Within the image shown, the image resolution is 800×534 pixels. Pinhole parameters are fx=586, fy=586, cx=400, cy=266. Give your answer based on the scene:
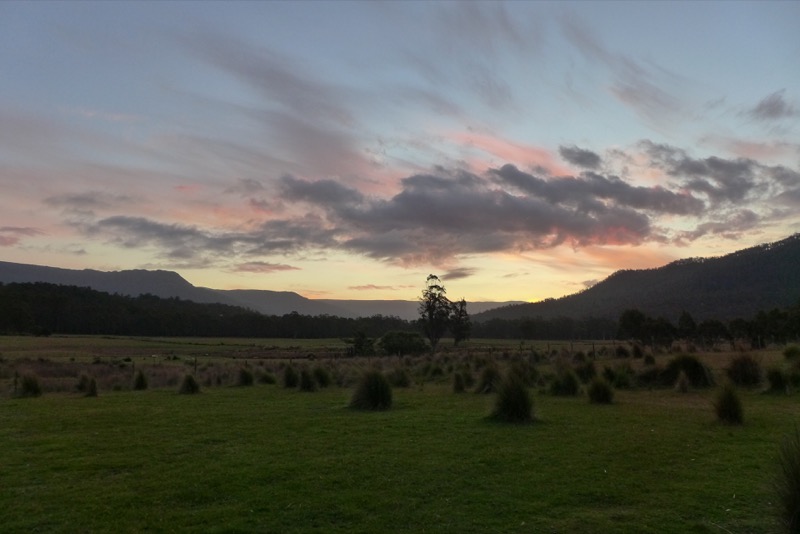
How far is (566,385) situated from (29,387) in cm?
1781

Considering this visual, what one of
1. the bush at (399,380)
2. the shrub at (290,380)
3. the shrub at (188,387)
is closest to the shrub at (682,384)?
the bush at (399,380)

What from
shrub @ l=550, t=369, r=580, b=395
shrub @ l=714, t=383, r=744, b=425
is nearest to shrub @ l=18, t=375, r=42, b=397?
shrub @ l=550, t=369, r=580, b=395

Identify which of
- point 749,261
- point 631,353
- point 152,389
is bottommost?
point 152,389

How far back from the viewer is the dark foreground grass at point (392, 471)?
621 cm

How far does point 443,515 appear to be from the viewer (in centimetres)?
633

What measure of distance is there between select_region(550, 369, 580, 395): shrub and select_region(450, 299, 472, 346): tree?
5335 centimetres

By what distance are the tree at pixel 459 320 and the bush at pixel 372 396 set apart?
56722 millimetres

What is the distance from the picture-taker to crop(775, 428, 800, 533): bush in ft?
17.0

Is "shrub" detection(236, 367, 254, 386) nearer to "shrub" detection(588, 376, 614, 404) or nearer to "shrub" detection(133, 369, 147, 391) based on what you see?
"shrub" detection(133, 369, 147, 391)

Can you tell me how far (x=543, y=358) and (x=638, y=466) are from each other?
81.2 ft

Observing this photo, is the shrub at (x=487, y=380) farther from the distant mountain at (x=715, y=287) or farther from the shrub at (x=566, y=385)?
the distant mountain at (x=715, y=287)

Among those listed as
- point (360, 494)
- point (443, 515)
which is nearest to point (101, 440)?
point (360, 494)

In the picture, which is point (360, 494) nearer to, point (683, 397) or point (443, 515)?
point (443, 515)

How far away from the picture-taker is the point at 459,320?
73500 millimetres
